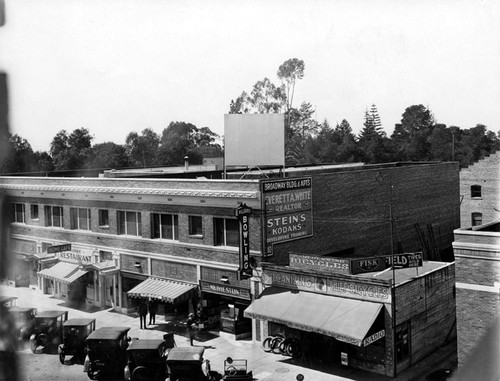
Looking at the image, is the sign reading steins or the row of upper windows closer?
the sign reading steins

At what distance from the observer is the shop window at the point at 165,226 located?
25984 mm

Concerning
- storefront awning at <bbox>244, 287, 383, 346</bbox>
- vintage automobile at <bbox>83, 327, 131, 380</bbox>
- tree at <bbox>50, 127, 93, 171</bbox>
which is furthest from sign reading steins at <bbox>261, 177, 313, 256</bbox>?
tree at <bbox>50, 127, 93, 171</bbox>

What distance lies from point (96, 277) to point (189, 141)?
55.8 m

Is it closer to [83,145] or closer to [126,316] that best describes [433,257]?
[126,316]

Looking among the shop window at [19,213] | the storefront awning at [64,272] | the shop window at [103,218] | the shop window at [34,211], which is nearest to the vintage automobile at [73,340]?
the storefront awning at [64,272]

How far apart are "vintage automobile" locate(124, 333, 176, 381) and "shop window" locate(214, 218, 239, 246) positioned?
6863 millimetres

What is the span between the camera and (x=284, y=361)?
2012 cm

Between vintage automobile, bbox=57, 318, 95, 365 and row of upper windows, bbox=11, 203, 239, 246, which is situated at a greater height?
row of upper windows, bbox=11, 203, 239, 246

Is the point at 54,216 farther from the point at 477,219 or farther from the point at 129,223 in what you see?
the point at 477,219

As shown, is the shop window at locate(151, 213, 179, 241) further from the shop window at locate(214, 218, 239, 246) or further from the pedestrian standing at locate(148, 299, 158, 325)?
the pedestrian standing at locate(148, 299, 158, 325)

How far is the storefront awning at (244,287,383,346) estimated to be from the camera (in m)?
18.3

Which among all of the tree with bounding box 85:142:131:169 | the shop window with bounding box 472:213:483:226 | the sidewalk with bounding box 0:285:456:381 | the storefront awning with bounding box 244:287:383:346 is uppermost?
the tree with bounding box 85:142:131:169

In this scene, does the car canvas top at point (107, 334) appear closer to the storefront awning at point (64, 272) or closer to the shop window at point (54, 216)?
the storefront awning at point (64, 272)

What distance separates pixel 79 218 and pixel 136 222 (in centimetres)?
463
